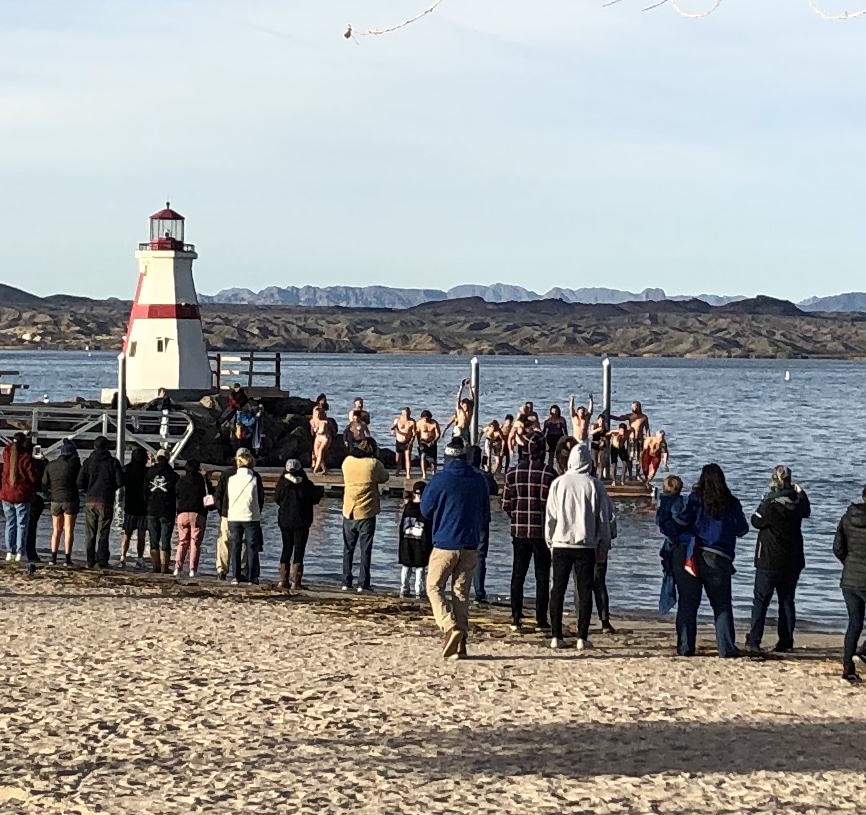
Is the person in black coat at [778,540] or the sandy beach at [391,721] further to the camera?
the person in black coat at [778,540]

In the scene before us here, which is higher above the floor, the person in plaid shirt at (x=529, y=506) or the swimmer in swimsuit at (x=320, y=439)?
the person in plaid shirt at (x=529, y=506)

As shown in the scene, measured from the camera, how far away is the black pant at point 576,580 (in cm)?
1190

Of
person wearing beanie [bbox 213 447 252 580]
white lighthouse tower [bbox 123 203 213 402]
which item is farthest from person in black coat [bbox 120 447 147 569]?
white lighthouse tower [bbox 123 203 213 402]

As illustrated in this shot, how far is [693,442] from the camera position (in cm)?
6306

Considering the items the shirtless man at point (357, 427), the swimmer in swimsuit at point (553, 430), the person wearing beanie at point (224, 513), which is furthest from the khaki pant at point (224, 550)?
the shirtless man at point (357, 427)

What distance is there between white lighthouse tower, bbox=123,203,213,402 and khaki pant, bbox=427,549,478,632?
28.4 m

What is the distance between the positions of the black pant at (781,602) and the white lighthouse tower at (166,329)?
91.7ft

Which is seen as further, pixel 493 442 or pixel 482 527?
pixel 493 442

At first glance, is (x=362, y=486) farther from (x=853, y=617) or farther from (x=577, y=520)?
(x=853, y=617)

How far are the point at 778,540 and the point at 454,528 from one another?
109 inches

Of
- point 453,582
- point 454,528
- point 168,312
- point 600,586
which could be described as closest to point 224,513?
point 600,586

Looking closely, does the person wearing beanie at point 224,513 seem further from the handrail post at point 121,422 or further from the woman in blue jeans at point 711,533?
the handrail post at point 121,422

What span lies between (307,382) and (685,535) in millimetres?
123957

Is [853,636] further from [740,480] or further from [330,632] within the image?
[740,480]
